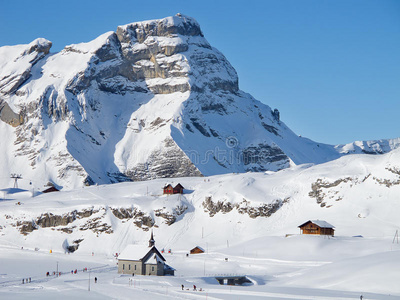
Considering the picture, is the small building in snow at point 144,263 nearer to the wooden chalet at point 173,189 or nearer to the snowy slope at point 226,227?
the snowy slope at point 226,227

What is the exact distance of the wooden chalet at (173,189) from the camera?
150125 mm

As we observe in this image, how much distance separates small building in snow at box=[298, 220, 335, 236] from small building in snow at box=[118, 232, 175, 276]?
32.2m

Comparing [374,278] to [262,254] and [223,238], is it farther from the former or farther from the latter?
[223,238]

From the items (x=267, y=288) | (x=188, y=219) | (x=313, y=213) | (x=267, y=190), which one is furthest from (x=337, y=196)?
(x=267, y=288)

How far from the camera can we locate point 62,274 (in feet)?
312

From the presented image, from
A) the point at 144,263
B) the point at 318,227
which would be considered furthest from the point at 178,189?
the point at 144,263

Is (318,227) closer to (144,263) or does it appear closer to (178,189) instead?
(144,263)

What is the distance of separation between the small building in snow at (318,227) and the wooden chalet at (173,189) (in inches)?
1547

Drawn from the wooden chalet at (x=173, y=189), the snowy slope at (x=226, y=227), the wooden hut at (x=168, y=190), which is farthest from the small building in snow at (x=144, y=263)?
the wooden hut at (x=168, y=190)

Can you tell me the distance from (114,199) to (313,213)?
42391 mm

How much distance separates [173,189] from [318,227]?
43343 millimetres

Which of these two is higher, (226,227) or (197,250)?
(226,227)

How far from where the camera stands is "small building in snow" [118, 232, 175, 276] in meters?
91.6

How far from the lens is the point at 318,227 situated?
379 feet
